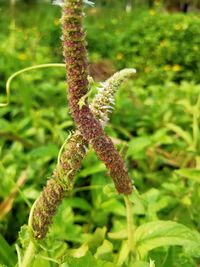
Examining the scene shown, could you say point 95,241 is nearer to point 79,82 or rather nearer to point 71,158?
point 71,158

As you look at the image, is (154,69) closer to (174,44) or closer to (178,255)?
(174,44)

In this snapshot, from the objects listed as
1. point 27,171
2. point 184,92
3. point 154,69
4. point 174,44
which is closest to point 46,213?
point 27,171

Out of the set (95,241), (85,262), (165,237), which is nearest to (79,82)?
(85,262)

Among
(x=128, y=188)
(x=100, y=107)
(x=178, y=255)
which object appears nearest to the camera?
(x=100, y=107)

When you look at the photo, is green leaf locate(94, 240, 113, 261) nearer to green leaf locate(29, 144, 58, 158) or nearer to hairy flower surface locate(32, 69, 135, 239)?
hairy flower surface locate(32, 69, 135, 239)

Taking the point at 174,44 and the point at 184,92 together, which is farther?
the point at 174,44
